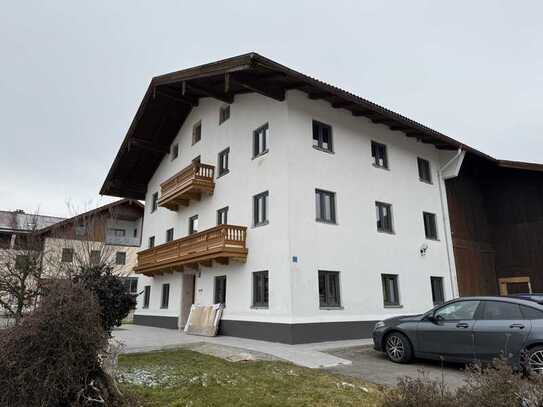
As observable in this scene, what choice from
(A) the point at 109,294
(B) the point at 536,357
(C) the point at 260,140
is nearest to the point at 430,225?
(C) the point at 260,140

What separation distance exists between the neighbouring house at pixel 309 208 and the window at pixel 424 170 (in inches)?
5.3

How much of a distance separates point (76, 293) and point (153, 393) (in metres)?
2.02

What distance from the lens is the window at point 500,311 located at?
7.60m

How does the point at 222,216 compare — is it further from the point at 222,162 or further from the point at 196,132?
the point at 196,132

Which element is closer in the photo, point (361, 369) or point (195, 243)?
point (361, 369)

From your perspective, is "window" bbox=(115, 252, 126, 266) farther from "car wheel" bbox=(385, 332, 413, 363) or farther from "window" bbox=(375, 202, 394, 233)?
"car wheel" bbox=(385, 332, 413, 363)

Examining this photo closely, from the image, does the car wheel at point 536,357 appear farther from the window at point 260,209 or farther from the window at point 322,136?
the window at point 322,136

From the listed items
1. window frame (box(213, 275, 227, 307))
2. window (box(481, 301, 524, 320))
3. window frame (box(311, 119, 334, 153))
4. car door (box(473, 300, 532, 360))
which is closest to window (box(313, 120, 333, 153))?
window frame (box(311, 119, 334, 153))

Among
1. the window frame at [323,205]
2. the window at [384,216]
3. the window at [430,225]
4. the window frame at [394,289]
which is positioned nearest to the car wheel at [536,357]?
the window frame at [323,205]

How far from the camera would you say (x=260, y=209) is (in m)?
15.3

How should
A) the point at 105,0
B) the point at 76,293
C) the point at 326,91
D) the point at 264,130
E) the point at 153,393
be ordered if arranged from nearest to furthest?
the point at 76,293, the point at 153,393, the point at 105,0, the point at 326,91, the point at 264,130

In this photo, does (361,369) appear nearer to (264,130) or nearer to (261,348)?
(261,348)

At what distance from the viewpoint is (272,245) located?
13922 millimetres

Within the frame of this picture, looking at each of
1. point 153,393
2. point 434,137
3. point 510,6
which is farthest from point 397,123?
point 153,393
